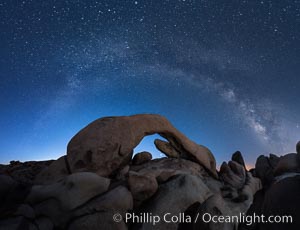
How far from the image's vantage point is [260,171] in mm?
14844

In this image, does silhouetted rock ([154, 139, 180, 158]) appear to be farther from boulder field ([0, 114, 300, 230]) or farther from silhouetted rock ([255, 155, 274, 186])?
silhouetted rock ([255, 155, 274, 186])

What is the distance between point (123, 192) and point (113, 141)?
3574 millimetres

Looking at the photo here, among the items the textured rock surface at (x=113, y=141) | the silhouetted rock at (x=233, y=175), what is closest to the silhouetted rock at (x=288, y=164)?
the silhouetted rock at (x=233, y=175)

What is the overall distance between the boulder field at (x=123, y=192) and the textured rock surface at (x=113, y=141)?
4 centimetres

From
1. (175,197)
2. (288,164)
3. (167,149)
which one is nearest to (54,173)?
(167,149)

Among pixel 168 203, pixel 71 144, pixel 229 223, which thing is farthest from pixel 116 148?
pixel 229 223

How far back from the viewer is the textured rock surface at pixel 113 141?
9641 millimetres

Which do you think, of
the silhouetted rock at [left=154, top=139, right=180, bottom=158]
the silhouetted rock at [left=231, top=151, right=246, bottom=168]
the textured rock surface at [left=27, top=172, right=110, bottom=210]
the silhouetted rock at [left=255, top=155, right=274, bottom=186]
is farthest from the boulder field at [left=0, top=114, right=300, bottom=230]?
the silhouetted rock at [left=231, top=151, right=246, bottom=168]

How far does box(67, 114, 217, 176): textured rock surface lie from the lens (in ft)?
31.6

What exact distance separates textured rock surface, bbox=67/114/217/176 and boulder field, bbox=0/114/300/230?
0.04m

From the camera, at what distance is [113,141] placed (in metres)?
10.1

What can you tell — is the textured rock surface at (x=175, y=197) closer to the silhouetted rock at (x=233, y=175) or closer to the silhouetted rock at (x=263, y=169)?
the silhouetted rock at (x=233, y=175)

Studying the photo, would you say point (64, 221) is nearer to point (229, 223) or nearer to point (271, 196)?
point (229, 223)

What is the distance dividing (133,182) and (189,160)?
5.62 meters
